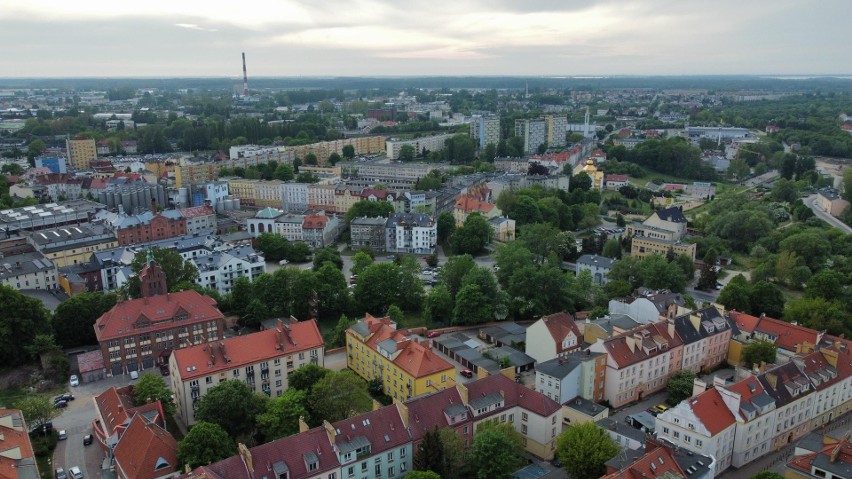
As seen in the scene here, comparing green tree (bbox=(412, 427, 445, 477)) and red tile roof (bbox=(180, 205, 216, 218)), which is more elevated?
red tile roof (bbox=(180, 205, 216, 218))

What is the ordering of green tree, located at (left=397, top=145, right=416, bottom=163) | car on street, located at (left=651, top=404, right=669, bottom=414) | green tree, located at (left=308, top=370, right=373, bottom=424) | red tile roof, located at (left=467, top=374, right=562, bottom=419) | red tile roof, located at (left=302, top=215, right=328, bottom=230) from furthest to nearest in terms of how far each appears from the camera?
green tree, located at (left=397, top=145, right=416, bottom=163)
red tile roof, located at (left=302, top=215, right=328, bottom=230)
car on street, located at (left=651, top=404, right=669, bottom=414)
green tree, located at (left=308, top=370, right=373, bottom=424)
red tile roof, located at (left=467, top=374, right=562, bottom=419)

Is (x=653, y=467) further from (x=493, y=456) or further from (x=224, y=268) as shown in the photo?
(x=224, y=268)

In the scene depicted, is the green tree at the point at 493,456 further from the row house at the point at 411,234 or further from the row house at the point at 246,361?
the row house at the point at 411,234

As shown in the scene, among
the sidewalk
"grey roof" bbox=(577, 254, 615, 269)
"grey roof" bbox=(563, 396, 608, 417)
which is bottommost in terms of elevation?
the sidewalk

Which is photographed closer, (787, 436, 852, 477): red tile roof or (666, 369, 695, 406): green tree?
(787, 436, 852, 477): red tile roof

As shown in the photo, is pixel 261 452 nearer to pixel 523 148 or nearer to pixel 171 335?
pixel 171 335

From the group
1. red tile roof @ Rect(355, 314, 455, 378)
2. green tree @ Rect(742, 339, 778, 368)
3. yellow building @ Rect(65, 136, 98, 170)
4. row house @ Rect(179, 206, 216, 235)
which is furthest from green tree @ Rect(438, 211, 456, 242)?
yellow building @ Rect(65, 136, 98, 170)

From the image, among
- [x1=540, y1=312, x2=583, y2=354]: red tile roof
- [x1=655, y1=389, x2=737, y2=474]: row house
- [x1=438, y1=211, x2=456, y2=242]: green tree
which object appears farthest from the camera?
[x1=438, y1=211, x2=456, y2=242]: green tree

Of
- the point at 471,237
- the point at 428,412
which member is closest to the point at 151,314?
the point at 428,412

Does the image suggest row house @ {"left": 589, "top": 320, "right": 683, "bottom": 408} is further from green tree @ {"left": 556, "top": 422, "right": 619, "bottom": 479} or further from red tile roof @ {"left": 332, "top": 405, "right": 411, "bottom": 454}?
red tile roof @ {"left": 332, "top": 405, "right": 411, "bottom": 454}
